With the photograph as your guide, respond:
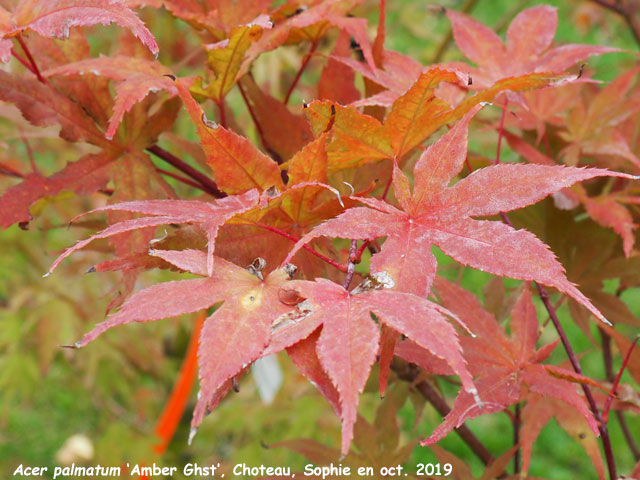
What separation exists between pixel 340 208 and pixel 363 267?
2.69 feet

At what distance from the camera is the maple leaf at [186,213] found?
44 cm

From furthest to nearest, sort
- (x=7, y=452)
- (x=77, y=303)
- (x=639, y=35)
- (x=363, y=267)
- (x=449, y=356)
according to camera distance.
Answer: (x=7, y=452)
(x=77, y=303)
(x=363, y=267)
(x=639, y=35)
(x=449, y=356)

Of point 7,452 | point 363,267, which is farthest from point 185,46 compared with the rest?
point 7,452

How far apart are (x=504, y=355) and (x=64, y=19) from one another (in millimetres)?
446

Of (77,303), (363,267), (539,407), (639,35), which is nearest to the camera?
(539,407)

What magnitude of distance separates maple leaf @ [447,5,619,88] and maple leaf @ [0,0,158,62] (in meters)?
0.37

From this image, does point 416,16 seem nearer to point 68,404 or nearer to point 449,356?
point 449,356

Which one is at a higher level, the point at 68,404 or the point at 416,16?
the point at 416,16

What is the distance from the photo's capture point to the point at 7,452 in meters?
2.10

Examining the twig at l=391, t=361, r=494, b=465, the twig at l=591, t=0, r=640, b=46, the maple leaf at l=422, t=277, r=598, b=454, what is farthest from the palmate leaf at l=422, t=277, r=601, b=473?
the twig at l=591, t=0, r=640, b=46

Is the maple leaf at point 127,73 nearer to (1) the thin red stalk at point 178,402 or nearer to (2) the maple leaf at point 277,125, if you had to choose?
(2) the maple leaf at point 277,125

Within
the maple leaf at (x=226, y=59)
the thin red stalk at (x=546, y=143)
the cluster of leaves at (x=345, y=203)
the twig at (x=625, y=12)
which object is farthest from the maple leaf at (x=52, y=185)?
the twig at (x=625, y=12)

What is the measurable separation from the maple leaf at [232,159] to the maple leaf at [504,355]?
0.20 metres

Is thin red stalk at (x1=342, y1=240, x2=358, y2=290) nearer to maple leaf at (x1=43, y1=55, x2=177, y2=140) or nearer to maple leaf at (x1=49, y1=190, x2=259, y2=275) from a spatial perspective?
maple leaf at (x1=49, y1=190, x2=259, y2=275)
